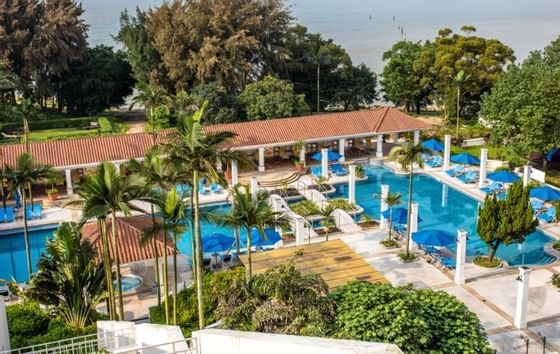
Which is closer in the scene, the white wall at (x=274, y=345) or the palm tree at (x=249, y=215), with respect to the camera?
the white wall at (x=274, y=345)

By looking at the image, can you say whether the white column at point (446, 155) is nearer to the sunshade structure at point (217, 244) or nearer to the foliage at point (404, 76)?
the foliage at point (404, 76)

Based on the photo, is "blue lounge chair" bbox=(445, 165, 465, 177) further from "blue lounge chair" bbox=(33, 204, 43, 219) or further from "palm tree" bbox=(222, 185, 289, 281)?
"blue lounge chair" bbox=(33, 204, 43, 219)

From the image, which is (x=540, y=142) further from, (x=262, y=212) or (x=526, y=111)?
(x=262, y=212)

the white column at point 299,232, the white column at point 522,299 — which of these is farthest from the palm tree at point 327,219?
the white column at point 522,299

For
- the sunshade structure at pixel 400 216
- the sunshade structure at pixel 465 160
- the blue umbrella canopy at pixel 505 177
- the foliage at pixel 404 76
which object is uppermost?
the foliage at pixel 404 76

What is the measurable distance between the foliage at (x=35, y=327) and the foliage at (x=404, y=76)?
1551 inches

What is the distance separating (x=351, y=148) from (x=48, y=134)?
82.1 feet

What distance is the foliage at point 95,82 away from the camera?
55.3 m

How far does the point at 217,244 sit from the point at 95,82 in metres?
36.7

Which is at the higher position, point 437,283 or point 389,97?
point 389,97

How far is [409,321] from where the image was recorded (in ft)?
39.7

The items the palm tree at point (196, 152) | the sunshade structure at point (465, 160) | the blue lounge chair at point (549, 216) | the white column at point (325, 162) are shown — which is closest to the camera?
the palm tree at point (196, 152)

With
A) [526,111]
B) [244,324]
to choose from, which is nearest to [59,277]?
[244,324]

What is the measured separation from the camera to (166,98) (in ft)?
121
